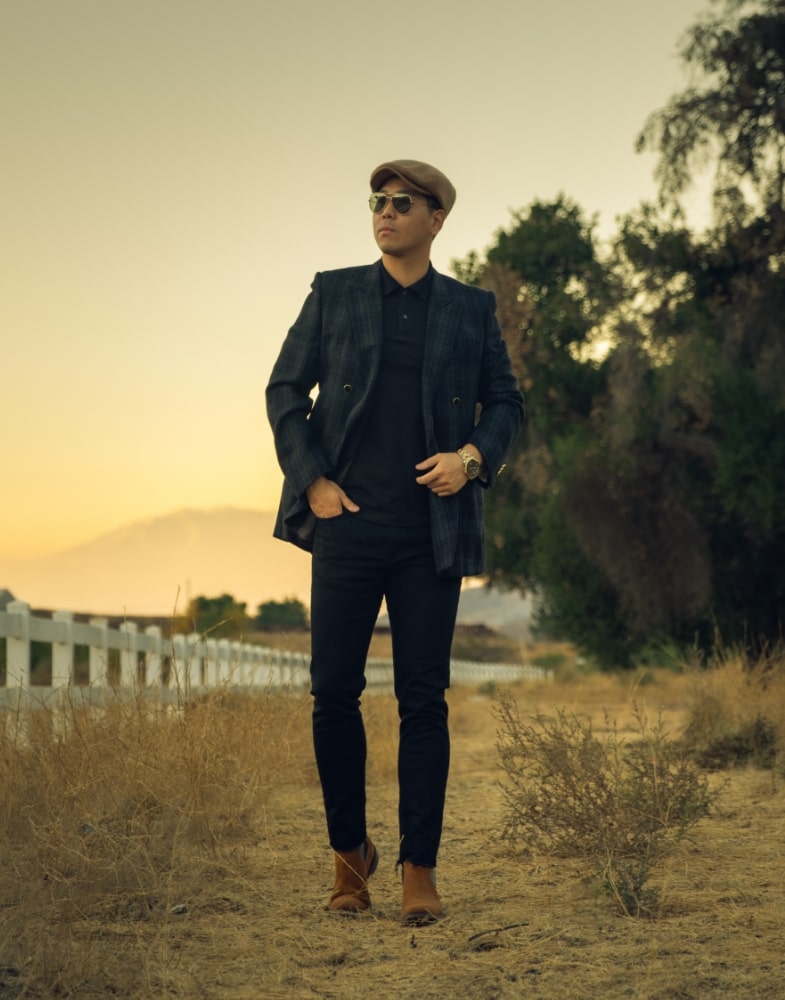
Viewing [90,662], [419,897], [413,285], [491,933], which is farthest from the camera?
[90,662]

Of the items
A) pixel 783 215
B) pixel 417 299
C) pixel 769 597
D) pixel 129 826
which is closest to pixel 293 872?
pixel 129 826

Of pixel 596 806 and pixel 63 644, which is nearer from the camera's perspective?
pixel 596 806

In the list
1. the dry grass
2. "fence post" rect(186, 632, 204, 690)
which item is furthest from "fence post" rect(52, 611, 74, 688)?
the dry grass

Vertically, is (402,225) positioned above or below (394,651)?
above

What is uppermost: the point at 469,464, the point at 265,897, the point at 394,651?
the point at 469,464

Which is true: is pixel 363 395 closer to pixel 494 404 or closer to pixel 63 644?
pixel 494 404

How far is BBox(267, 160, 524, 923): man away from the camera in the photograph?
4438 mm

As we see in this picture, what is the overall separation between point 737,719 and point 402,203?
5587 mm

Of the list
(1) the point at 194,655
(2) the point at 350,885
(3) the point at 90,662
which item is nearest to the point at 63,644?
(3) the point at 90,662

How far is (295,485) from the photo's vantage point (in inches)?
176

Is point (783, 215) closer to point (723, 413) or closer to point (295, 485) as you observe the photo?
point (723, 413)

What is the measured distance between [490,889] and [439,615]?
1164mm

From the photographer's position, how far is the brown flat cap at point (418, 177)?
4.56 m

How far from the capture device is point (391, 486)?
446 centimetres
